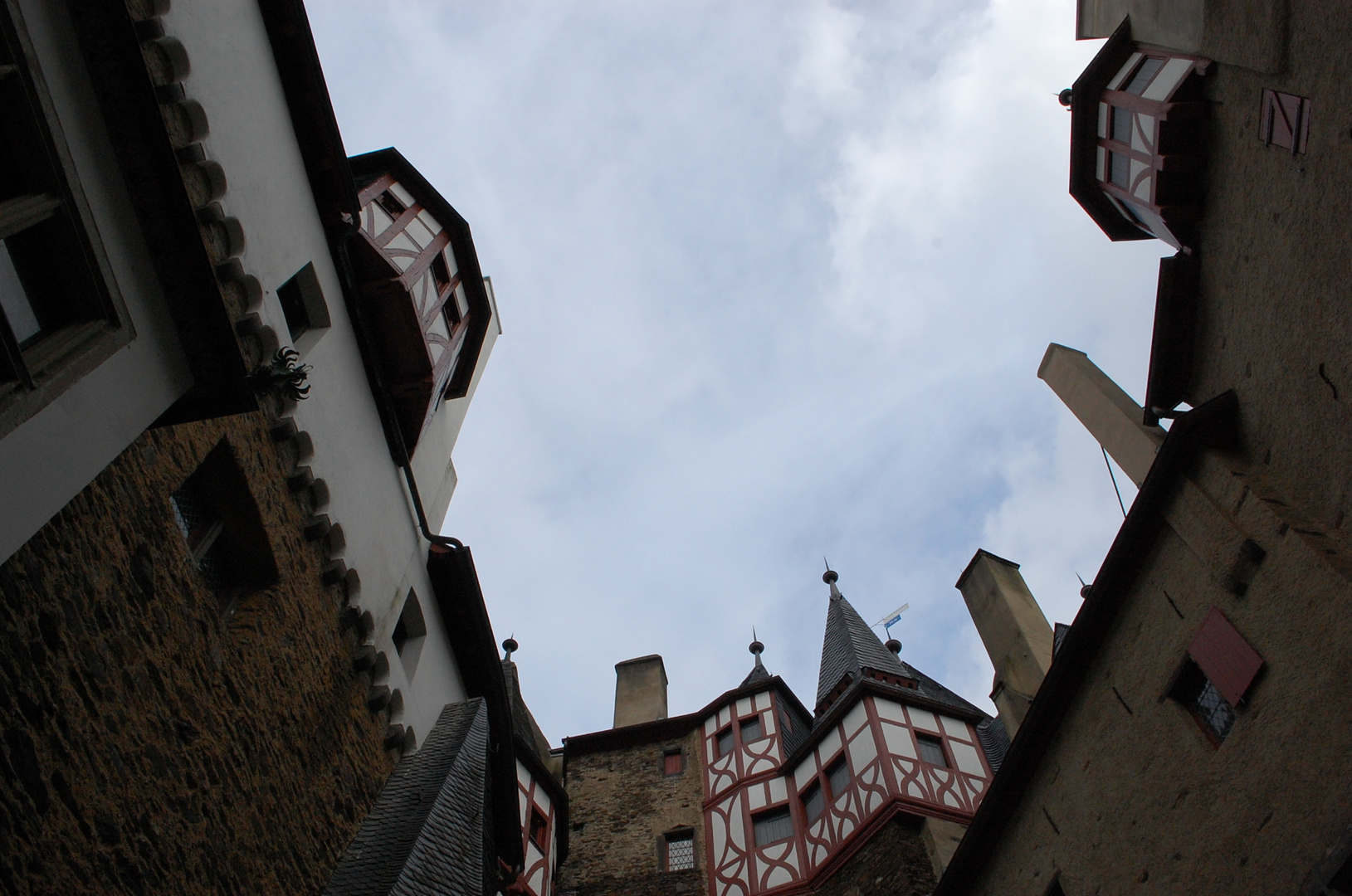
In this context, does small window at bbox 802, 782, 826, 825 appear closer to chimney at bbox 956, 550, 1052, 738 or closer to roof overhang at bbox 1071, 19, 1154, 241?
chimney at bbox 956, 550, 1052, 738

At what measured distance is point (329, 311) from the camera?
905 centimetres

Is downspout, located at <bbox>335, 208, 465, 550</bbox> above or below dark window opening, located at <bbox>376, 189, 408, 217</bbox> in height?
below

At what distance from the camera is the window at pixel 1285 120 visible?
7402 millimetres

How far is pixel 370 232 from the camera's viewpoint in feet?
35.0

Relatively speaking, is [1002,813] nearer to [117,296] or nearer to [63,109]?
[117,296]

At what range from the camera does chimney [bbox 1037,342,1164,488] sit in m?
13.4

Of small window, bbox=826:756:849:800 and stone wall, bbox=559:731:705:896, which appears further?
stone wall, bbox=559:731:705:896

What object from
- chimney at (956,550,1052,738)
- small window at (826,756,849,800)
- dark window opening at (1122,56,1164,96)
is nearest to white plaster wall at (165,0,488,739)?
small window at (826,756,849,800)

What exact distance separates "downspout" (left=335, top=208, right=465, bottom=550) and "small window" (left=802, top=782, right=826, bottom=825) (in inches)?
420

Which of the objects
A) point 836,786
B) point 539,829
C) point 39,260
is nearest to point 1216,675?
point 39,260

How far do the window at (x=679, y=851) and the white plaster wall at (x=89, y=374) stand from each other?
16117 mm

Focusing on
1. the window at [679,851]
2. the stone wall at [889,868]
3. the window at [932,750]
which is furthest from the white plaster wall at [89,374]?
the window at [679,851]

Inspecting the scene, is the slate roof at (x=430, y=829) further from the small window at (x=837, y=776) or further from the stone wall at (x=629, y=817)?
the stone wall at (x=629, y=817)

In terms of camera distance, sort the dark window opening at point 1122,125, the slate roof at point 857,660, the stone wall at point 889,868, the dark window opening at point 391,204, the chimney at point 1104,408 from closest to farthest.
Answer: the dark window opening at point 1122,125 → the dark window opening at point 391,204 → the chimney at point 1104,408 → the stone wall at point 889,868 → the slate roof at point 857,660
